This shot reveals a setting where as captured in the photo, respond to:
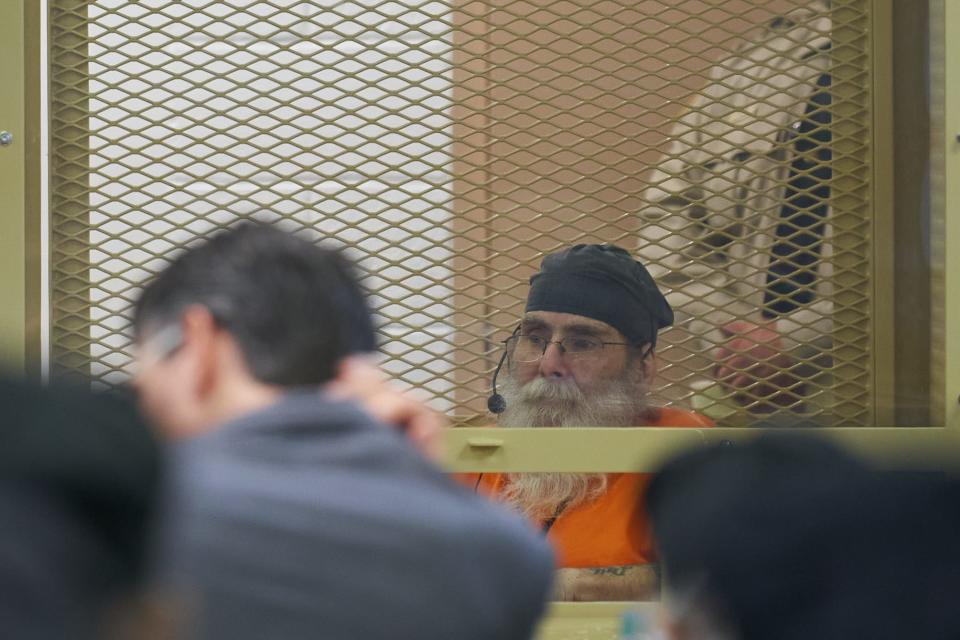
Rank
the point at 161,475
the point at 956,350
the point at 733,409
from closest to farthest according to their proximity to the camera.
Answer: the point at 161,475 < the point at 956,350 < the point at 733,409

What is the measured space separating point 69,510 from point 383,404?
363 mm

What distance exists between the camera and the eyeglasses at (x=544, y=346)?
1799 millimetres

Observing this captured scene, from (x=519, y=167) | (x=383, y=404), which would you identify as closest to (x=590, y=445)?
(x=519, y=167)

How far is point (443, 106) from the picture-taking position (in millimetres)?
1750

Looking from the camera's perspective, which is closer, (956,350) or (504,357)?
(956,350)

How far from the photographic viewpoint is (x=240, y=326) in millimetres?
1011

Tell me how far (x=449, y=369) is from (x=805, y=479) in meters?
0.99

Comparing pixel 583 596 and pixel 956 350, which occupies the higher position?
pixel 956 350

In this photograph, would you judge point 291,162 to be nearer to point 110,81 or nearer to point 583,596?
point 110,81

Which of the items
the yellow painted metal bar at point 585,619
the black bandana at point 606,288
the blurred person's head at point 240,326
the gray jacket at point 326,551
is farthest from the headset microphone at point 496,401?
the gray jacket at point 326,551

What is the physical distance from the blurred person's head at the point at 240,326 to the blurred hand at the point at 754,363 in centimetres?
83

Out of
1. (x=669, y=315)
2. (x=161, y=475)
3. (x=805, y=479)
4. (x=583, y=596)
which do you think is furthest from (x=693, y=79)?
(x=161, y=475)

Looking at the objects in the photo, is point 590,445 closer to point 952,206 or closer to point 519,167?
point 519,167

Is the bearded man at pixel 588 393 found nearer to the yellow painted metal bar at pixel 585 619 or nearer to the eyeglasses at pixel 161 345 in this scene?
the yellow painted metal bar at pixel 585 619
